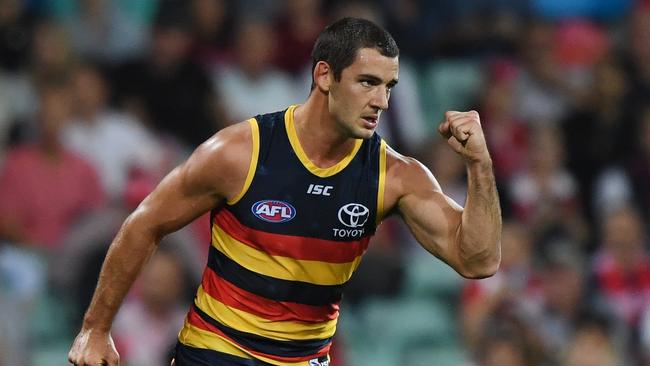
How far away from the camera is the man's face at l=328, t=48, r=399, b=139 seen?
177 inches

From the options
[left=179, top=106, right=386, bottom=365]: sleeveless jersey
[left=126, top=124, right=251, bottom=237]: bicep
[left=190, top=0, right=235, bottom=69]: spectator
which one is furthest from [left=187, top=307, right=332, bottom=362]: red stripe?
[left=190, top=0, right=235, bottom=69]: spectator

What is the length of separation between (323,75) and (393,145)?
4651 millimetres

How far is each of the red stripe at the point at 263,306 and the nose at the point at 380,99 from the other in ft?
2.67

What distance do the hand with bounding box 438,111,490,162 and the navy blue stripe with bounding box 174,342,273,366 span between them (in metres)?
1.08

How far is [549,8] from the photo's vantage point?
11.1 meters

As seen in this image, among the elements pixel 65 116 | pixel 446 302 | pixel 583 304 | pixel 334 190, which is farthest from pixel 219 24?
pixel 334 190

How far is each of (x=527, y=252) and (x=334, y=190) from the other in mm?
4353

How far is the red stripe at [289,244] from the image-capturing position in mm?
4652

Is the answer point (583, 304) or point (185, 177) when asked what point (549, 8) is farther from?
point (185, 177)

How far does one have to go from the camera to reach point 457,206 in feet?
15.4

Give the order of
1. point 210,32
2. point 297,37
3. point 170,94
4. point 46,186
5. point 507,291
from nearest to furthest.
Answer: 1. point 46,186
2. point 507,291
3. point 170,94
4. point 210,32
5. point 297,37

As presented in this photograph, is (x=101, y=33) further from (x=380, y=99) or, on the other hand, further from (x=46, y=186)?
(x=380, y=99)

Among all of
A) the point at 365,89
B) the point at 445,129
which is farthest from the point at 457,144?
the point at 365,89

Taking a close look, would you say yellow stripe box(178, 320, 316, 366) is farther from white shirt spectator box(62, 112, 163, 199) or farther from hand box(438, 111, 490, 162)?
white shirt spectator box(62, 112, 163, 199)
